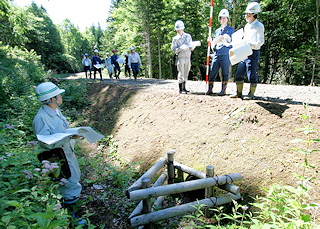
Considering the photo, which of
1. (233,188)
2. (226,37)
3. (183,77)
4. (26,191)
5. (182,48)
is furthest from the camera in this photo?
(183,77)

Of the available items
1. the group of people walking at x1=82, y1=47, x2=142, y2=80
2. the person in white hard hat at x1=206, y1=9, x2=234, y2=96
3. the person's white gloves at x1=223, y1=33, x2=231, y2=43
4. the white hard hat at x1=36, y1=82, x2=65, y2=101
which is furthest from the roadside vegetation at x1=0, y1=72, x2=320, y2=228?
the group of people walking at x1=82, y1=47, x2=142, y2=80

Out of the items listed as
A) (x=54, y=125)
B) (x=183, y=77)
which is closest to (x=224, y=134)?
(x=183, y=77)

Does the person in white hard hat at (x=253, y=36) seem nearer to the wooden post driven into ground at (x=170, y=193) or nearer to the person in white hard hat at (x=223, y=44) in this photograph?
the person in white hard hat at (x=223, y=44)

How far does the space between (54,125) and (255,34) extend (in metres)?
4.42

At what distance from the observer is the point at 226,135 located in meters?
4.34

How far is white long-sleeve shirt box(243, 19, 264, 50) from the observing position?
443cm

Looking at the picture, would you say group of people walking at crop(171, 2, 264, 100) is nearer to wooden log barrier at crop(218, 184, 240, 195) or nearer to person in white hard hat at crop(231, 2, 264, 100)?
person in white hard hat at crop(231, 2, 264, 100)

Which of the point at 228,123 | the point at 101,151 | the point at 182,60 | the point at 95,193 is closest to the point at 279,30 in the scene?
the point at 182,60

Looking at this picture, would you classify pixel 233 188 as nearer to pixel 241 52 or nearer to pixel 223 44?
pixel 241 52

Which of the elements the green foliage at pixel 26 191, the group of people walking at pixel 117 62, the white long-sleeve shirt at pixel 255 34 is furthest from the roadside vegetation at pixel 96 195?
the group of people walking at pixel 117 62

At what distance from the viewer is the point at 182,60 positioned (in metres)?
6.22

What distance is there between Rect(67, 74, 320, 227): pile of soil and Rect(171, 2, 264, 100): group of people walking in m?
0.58

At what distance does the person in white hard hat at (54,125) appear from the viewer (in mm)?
2742

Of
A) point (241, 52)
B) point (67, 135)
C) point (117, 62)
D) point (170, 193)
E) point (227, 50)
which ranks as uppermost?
point (117, 62)
